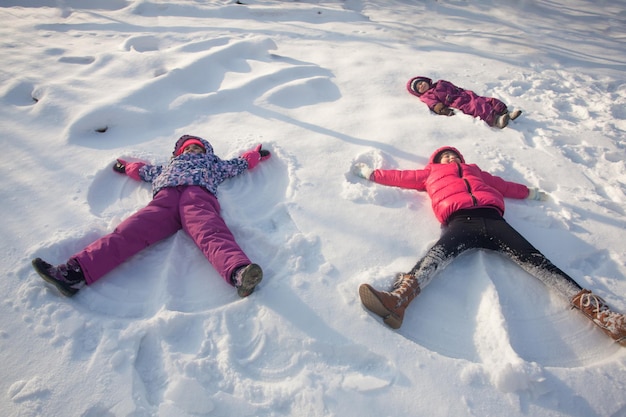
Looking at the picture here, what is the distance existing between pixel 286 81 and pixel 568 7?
7.07 m

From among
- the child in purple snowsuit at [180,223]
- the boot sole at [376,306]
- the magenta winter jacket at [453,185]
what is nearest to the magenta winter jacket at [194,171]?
the child in purple snowsuit at [180,223]

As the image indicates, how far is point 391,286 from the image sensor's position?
2.35m

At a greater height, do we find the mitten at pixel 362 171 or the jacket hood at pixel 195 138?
the jacket hood at pixel 195 138

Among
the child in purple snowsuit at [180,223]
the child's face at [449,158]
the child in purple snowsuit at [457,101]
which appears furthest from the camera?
the child in purple snowsuit at [457,101]

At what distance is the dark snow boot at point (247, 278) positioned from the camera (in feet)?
7.04

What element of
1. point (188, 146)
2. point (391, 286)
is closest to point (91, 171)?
point (188, 146)

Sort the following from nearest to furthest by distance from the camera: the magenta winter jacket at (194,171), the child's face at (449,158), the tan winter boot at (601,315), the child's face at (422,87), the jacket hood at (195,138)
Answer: the tan winter boot at (601,315), the magenta winter jacket at (194,171), the child's face at (449,158), the jacket hood at (195,138), the child's face at (422,87)

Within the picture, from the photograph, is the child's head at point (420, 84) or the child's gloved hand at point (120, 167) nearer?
the child's gloved hand at point (120, 167)

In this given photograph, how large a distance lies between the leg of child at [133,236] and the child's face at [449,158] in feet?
7.50

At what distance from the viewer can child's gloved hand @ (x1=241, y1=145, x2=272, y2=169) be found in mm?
3232

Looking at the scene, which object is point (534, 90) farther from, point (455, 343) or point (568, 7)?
point (568, 7)


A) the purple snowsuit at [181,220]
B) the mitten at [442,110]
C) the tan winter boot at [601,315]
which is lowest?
the tan winter boot at [601,315]

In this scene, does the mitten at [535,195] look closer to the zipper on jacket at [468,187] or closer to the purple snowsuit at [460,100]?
the zipper on jacket at [468,187]

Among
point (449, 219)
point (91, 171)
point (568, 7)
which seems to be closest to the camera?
point (449, 219)
